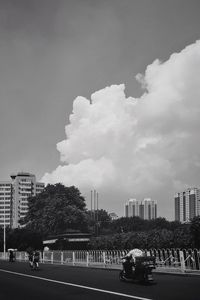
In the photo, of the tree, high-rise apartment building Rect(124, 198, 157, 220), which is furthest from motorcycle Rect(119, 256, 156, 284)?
high-rise apartment building Rect(124, 198, 157, 220)

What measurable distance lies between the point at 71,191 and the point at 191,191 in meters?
68.3

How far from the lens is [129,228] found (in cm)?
11575

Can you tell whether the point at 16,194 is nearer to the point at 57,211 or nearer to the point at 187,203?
the point at 187,203

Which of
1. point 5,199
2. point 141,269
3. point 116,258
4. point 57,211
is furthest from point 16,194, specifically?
point 141,269

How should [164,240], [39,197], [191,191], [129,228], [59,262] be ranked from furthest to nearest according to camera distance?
[191,191], [129,228], [39,197], [59,262], [164,240]

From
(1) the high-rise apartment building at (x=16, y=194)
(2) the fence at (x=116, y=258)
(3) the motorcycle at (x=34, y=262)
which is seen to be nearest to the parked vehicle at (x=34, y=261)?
(3) the motorcycle at (x=34, y=262)

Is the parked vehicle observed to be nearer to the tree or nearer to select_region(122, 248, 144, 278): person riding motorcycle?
select_region(122, 248, 144, 278): person riding motorcycle

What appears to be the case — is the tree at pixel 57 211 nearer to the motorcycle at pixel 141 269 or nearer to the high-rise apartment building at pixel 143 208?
the motorcycle at pixel 141 269

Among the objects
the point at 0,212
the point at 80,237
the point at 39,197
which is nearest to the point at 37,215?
the point at 39,197

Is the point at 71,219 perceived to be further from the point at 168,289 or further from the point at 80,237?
the point at 168,289

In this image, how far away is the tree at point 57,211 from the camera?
9019cm

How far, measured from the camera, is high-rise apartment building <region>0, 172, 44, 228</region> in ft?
603

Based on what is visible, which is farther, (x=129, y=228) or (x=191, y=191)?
(x=191, y=191)

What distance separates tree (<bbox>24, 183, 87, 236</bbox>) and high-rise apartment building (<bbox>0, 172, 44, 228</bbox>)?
85416 millimetres
